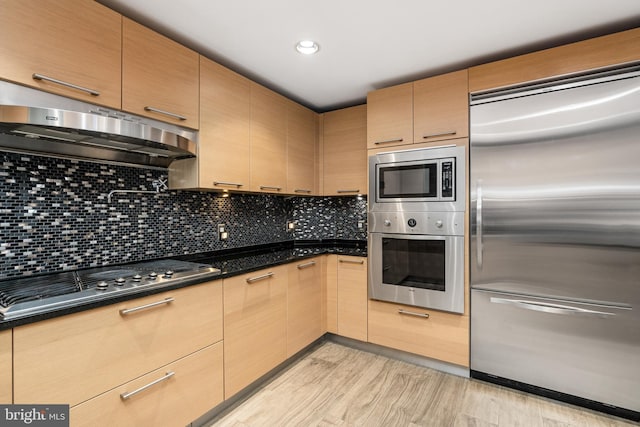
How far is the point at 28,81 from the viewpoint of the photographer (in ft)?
4.25

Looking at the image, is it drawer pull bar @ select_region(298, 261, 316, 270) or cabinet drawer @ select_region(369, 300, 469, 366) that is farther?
drawer pull bar @ select_region(298, 261, 316, 270)

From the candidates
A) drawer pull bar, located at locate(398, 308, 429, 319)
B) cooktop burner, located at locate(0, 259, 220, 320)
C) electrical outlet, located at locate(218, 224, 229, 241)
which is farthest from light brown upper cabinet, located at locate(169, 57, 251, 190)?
drawer pull bar, located at locate(398, 308, 429, 319)

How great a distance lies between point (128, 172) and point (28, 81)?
717 millimetres

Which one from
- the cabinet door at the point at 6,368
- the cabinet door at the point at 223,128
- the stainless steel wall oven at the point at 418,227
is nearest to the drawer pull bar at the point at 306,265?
the stainless steel wall oven at the point at 418,227

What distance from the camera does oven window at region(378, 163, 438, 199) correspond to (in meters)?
2.36

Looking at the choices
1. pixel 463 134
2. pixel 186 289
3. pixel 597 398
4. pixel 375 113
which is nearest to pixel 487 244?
pixel 463 134

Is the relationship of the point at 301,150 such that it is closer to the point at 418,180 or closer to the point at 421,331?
the point at 418,180

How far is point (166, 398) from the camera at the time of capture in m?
1.54

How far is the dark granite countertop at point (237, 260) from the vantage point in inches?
46.1

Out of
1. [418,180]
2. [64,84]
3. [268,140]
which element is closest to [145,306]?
[64,84]

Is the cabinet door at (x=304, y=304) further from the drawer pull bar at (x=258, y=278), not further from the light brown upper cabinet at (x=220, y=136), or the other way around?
the light brown upper cabinet at (x=220, y=136)

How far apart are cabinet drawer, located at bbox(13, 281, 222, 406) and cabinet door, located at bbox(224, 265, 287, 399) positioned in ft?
0.56

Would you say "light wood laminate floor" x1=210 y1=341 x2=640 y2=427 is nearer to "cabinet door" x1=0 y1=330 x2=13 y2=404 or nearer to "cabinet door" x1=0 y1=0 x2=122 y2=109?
"cabinet door" x1=0 y1=330 x2=13 y2=404

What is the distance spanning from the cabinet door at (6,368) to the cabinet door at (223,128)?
1.16 m
